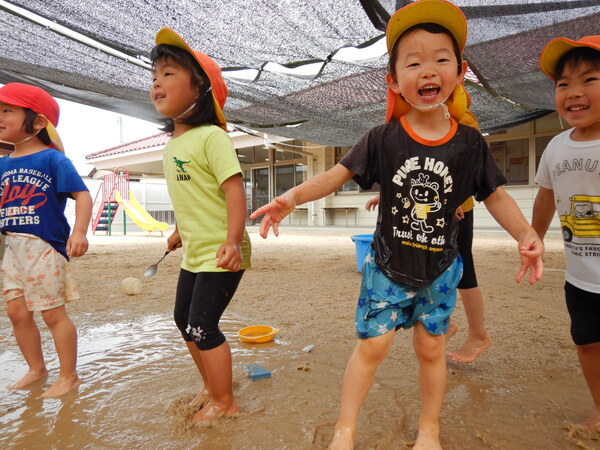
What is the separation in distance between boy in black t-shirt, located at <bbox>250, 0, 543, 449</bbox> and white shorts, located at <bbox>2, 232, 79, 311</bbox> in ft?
4.20

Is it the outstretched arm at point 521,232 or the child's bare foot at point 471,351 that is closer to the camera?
the outstretched arm at point 521,232

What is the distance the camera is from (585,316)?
148 centimetres

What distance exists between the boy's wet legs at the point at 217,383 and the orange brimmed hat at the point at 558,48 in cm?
177

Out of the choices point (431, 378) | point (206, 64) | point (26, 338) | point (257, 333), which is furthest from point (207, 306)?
point (257, 333)

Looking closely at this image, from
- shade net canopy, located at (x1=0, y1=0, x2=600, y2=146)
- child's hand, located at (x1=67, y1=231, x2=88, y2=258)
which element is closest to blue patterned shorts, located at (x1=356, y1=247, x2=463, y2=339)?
child's hand, located at (x1=67, y1=231, x2=88, y2=258)

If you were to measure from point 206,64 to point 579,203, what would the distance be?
1619 mm

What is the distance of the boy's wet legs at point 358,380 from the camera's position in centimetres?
131

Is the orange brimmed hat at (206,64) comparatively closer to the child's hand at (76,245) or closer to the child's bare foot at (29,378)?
the child's hand at (76,245)

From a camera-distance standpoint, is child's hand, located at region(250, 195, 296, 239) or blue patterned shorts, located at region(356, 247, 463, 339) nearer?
child's hand, located at region(250, 195, 296, 239)

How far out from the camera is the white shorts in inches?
72.7

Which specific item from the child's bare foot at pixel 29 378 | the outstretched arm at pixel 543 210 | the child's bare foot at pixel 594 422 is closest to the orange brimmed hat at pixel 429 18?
the outstretched arm at pixel 543 210

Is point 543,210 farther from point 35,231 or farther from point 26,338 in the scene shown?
point 26,338

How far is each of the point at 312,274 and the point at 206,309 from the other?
353cm

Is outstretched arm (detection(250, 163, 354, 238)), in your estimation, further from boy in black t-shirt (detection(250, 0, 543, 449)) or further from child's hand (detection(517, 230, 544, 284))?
child's hand (detection(517, 230, 544, 284))
